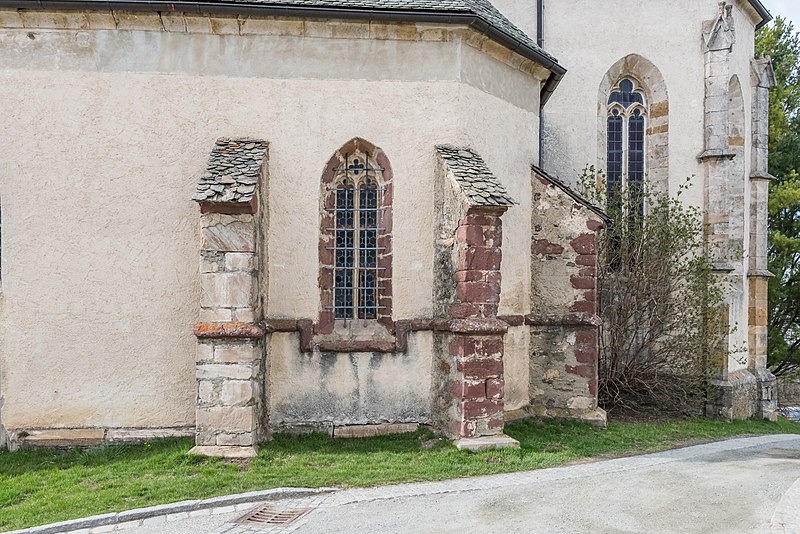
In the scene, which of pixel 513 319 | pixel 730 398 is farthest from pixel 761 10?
pixel 513 319

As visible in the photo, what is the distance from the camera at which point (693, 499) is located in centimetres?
764

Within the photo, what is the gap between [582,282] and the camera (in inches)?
475

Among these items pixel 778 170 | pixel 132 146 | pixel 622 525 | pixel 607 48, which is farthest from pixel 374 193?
pixel 778 170

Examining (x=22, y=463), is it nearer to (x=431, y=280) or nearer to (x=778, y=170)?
(x=431, y=280)

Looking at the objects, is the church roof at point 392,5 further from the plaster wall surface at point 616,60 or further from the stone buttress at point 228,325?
the plaster wall surface at point 616,60

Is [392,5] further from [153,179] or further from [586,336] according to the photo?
[586,336]

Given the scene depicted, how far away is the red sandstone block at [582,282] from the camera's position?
39.5ft

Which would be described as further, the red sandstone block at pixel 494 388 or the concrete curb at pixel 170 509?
the red sandstone block at pixel 494 388

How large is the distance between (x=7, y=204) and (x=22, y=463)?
11.8 ft

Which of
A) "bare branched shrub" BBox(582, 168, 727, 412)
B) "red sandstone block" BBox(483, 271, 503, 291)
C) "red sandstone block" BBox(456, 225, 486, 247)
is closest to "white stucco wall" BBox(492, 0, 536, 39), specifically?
"bare branched shrub" BBox(582, 168, 727, 412)

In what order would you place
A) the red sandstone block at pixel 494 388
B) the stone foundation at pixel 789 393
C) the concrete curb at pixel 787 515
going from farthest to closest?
the stone foundation at pixel 789 393, the red sandstone block at pixel 494 388, the concrete curb at pixel 787 515

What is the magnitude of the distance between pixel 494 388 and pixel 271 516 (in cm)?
370

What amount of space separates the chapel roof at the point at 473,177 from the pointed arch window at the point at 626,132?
6.38 metres

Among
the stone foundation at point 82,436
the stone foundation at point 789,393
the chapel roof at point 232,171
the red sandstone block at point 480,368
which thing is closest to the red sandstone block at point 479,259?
the red sandstone block at point 480,368
